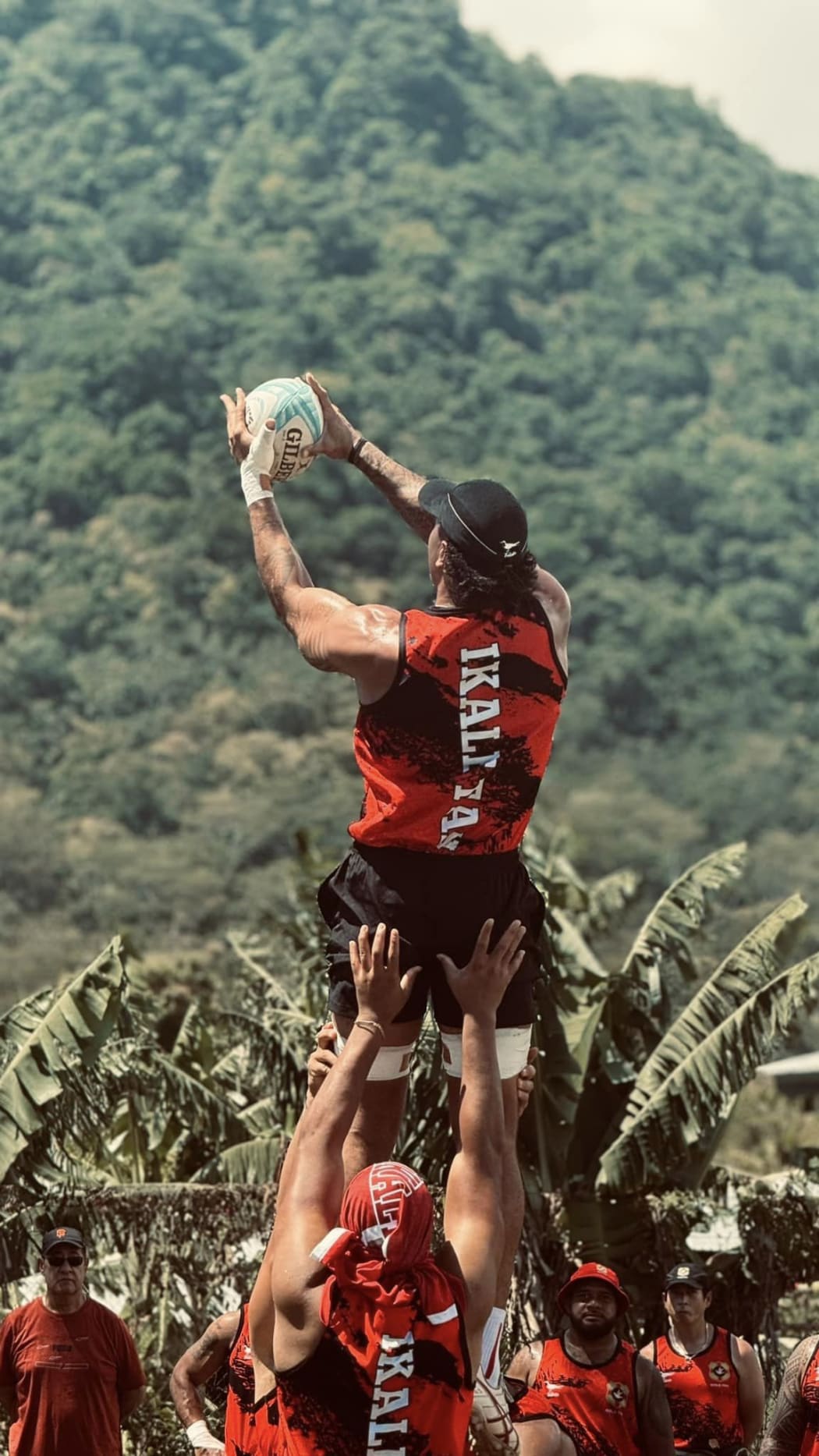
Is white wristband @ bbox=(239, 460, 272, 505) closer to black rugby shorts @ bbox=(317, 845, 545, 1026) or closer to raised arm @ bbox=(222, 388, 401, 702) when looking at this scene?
raised arm @ bbox=(222, 388, 401, 702)

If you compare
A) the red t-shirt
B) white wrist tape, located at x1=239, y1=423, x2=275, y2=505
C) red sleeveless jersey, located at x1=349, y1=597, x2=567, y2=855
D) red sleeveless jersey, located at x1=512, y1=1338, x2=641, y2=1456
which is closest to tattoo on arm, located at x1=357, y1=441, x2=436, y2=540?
white wrist tape, located at x1=239, y1=423, x2=275, y2=505

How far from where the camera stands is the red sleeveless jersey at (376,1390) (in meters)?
4.70

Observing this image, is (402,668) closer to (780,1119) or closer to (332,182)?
(780,1119)

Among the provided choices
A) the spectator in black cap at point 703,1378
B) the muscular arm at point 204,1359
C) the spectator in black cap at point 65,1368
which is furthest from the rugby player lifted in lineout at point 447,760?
the spectator in black cap at point 65,1368

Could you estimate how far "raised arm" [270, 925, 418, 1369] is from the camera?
4758 mm

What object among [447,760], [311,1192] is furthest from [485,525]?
[311,1192]

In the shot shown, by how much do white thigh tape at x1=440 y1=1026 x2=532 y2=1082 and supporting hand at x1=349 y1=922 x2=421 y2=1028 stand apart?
1.26ft

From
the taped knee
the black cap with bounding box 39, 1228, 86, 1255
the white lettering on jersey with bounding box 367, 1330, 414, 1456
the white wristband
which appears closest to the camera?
the white lettering on jersey with bounding box 367, 1330, 414, 1456

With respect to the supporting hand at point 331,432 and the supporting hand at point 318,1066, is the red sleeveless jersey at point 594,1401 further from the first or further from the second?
the supporting hand at point 331,432

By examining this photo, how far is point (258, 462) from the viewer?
248 inches

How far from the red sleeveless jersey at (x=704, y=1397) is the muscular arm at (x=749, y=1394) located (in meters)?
0.02

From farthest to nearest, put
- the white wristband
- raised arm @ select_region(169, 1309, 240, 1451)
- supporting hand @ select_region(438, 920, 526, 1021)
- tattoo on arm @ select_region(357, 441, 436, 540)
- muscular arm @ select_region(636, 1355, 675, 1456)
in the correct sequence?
raised arm @ select_region(169, 1309, 240, 1451)
muscular arm @ select_region(636, 1355, 675, 1456)
tattoo on arm @ select_region(357, 441, 436, 540)
the white wristband
supporting hand @ select_region(438, 920, 526, 1021)

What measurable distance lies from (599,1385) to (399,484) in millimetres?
3645

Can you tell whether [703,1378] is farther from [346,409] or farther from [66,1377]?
[346,409]
